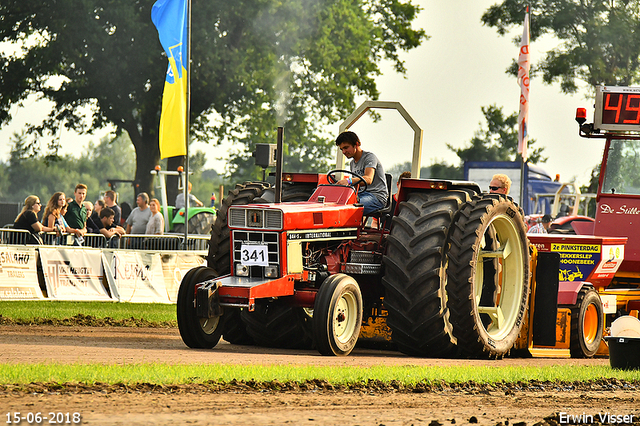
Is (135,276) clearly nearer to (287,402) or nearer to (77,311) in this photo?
(77,311)

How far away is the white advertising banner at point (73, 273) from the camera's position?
47.6ft

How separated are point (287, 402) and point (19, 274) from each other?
952 cm

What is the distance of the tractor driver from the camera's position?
9.45m

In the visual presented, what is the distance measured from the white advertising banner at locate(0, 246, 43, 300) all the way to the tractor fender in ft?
26.6

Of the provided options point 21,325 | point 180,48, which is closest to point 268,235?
point 21,325

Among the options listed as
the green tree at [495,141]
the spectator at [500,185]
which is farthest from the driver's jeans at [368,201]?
the green tree at [495,141]

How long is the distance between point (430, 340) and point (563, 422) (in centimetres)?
317

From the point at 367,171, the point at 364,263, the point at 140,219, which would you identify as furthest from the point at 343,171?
the point at 140,219

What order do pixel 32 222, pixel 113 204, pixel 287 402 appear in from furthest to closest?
pixel 113 204 < pixel 32 222 < pixel 287 402

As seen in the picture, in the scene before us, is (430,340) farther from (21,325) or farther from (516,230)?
(21,325)

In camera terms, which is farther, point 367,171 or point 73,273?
point 73,273

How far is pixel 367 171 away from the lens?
9.39m

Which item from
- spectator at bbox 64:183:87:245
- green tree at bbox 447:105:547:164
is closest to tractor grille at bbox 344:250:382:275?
spectator at bbox 64:183:87:245

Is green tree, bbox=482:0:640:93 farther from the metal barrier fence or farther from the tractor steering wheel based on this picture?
the tractor steering wheel
